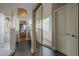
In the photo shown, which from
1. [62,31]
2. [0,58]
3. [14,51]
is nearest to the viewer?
[0,58]

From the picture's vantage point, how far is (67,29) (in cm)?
175

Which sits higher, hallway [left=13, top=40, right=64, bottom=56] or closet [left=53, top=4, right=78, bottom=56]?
closet [left=53, top=4, right=78, bottom=56]

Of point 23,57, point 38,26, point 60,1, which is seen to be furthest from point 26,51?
point 60,1

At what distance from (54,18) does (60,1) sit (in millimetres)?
389

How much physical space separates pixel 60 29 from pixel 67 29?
0.10 m

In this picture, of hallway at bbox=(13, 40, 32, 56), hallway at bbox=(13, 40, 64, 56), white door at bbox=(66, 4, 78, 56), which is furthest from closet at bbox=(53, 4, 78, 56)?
hallway at bbox=(13, 40, 32, 56)

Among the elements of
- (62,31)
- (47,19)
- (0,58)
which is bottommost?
(0,58)

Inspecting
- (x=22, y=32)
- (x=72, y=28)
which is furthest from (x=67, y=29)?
(x=22, y=32)

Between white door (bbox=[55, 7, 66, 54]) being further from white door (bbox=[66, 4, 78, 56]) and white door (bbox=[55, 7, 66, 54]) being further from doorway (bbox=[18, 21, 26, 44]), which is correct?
doorway (bbox=[18, 21, 26, 44])

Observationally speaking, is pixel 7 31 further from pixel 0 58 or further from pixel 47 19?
pixel 47 19

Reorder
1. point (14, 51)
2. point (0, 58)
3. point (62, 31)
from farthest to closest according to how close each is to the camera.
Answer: point (62, 31)
point (14, 51)
point (0, 58)

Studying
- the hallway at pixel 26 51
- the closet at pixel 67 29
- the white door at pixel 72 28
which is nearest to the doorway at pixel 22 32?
the hallway at pixel 26 51

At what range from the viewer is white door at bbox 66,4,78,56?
65.2 inches

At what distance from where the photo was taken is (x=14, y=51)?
5.57 ft
